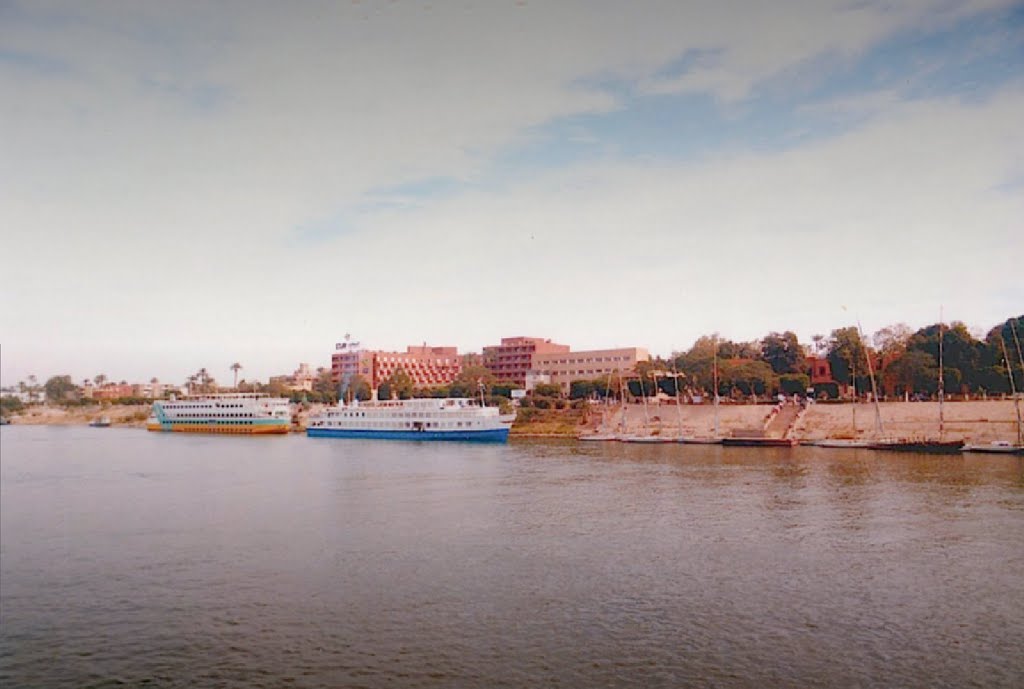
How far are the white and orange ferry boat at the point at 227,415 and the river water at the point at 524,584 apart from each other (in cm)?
8172

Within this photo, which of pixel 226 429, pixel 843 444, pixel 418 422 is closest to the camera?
pixel 843 444

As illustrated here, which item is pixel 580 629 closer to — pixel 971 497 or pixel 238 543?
pixel 238 543

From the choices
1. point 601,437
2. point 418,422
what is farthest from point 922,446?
point 418,422

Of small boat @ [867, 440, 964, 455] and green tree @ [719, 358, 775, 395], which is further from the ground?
green tree @ [719, 358, 775, 395]

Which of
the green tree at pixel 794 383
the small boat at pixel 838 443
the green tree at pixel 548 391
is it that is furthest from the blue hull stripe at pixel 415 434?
the green tree at pixel 794 383

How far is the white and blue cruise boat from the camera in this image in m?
110

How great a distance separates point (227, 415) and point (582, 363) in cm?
7239

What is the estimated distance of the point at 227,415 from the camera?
5782 inches

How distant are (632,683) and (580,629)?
13.6ft

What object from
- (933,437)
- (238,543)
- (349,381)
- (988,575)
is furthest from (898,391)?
(349,381)

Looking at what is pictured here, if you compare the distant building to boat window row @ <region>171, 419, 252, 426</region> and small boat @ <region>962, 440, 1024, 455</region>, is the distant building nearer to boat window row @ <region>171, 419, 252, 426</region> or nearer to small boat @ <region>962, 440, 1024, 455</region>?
small boat @ <region>962, 440, 1024, 455</region>

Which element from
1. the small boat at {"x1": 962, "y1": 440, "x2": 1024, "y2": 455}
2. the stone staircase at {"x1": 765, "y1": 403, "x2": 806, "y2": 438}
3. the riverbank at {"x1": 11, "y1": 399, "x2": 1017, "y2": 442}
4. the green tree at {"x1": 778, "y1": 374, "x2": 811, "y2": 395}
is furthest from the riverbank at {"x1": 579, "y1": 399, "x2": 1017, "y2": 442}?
the green tree at {"x1": 778, "y1": 374, "x2": 811, "y2": 395}

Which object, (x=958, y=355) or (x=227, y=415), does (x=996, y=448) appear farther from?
(x=227, y=415)

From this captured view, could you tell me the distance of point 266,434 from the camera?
14038 cm
